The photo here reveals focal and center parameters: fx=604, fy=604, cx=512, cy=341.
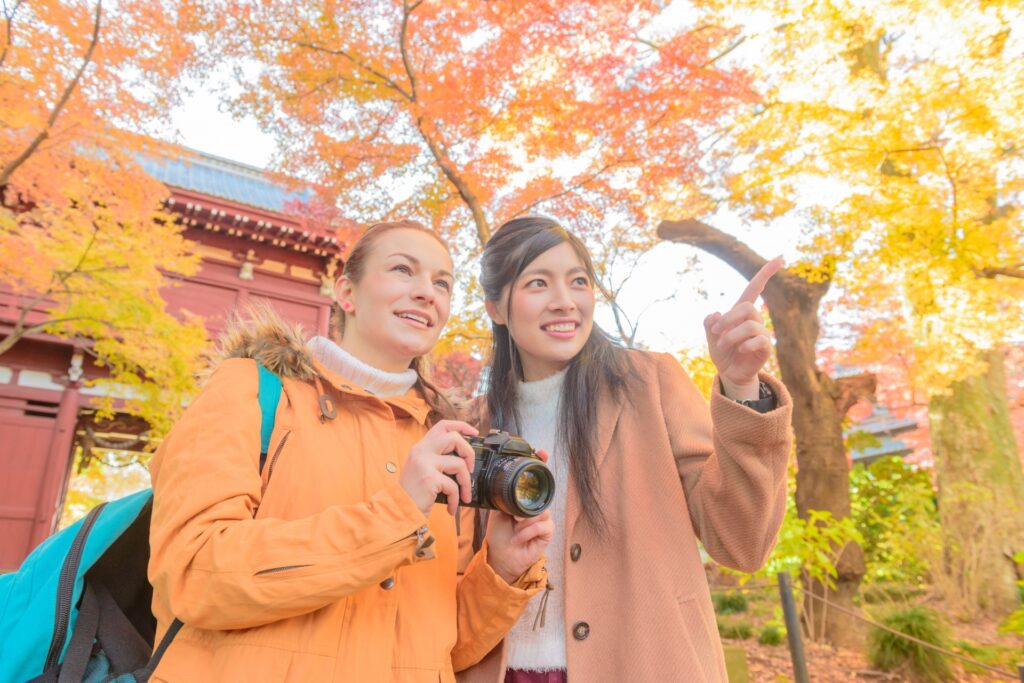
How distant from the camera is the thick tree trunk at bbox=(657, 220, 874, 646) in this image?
20.0 ft

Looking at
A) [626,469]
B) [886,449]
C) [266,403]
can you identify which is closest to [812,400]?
[626,469]

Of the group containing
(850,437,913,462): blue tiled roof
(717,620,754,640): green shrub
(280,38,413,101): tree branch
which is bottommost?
(717,620,754,640): green shrub

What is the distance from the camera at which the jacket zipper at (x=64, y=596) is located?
1343 millimetres

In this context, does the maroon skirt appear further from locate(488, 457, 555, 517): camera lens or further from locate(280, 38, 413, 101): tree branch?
locate(280, 38, 413, 101): tree branch

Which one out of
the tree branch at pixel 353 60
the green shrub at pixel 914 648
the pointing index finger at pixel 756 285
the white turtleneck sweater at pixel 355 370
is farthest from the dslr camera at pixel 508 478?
the tree branch at pixel 353 60

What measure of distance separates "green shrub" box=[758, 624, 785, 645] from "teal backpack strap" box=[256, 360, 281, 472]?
22.1ft

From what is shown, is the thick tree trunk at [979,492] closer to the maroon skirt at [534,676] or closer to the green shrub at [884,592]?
the green shrub at [884,592]

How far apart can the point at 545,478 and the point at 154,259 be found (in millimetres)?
7781

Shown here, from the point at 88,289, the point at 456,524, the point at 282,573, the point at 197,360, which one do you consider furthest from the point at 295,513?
the point at 197,360

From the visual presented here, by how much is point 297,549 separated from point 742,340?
985mm

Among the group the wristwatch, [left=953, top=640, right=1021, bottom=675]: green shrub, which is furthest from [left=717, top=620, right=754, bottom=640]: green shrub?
the wristwatch

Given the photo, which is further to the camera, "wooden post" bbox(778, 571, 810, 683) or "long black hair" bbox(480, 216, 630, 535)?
"wooden post" bbox(778, 571, 810, 683)

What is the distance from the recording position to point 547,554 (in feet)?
5.44

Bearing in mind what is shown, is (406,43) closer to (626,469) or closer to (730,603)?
(626,469)
